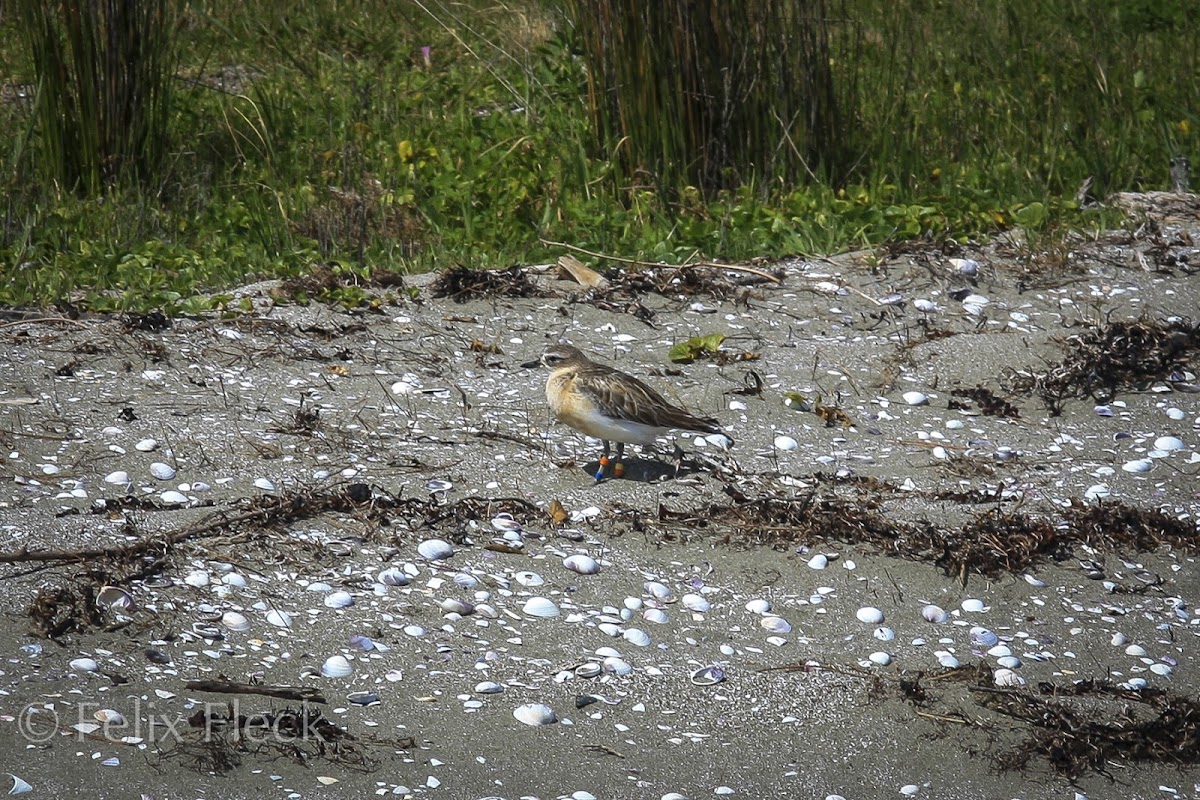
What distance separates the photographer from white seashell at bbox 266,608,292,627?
15.2 ft

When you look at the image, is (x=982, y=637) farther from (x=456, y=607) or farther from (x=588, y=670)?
(x=456, y=607)

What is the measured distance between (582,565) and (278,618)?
3.52ft

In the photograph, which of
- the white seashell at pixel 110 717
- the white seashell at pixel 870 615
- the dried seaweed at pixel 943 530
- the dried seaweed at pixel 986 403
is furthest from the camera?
the dried seaweed at pixel 986 403

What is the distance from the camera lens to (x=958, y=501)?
573cm

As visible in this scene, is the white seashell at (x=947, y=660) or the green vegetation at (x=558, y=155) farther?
the green vegetation at (x=558, y=155)

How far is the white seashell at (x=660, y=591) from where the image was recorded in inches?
196

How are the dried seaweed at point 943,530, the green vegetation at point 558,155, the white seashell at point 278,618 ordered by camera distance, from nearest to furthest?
the white seashell at point 278,618 < the dried seaweed at point 943,530 < the green vegetation at point 558,155

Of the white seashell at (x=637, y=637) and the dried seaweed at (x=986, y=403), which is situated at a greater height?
the white seashell at (x=637, y=637)

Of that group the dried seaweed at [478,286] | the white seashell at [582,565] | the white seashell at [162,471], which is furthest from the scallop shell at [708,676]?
the dried seaweed at [478,286]

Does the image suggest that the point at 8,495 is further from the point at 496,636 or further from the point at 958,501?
the point at 958,501

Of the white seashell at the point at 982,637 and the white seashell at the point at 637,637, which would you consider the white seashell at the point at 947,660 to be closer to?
the white seashell at the point at 982,637

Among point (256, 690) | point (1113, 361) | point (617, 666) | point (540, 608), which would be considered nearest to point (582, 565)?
point (540, 608)

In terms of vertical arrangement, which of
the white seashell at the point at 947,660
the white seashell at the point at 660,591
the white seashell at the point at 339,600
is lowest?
Result: the white seashell at the point at 947,660

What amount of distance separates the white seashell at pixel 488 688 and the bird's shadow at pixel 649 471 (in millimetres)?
1574
